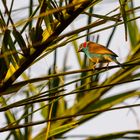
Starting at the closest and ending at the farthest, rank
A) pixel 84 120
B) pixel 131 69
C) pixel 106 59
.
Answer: pixel 84 120 < pixel 131 69 < pixel 106 59

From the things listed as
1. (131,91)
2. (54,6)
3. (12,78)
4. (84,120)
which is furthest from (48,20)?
(131,91)

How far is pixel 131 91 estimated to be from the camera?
5.92ft

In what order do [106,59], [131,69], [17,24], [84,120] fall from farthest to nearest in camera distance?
[106,59], [131,69], [84,120], [17,24]

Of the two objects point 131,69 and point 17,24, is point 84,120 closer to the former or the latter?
point 131,69

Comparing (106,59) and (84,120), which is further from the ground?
(106,59)

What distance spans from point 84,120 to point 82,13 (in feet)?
2.47

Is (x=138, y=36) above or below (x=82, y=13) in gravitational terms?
above

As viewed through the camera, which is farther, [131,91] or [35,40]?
[131,91]

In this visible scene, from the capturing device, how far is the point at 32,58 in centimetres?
101

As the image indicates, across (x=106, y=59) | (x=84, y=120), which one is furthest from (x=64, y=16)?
(x=106, y=59)

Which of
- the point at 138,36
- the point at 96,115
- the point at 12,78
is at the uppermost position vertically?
the point at 138,36

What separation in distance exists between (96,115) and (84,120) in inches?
2.2

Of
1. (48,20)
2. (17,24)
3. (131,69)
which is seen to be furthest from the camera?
(131,69)

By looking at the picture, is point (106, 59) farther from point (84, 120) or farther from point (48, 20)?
point (48, 20)
